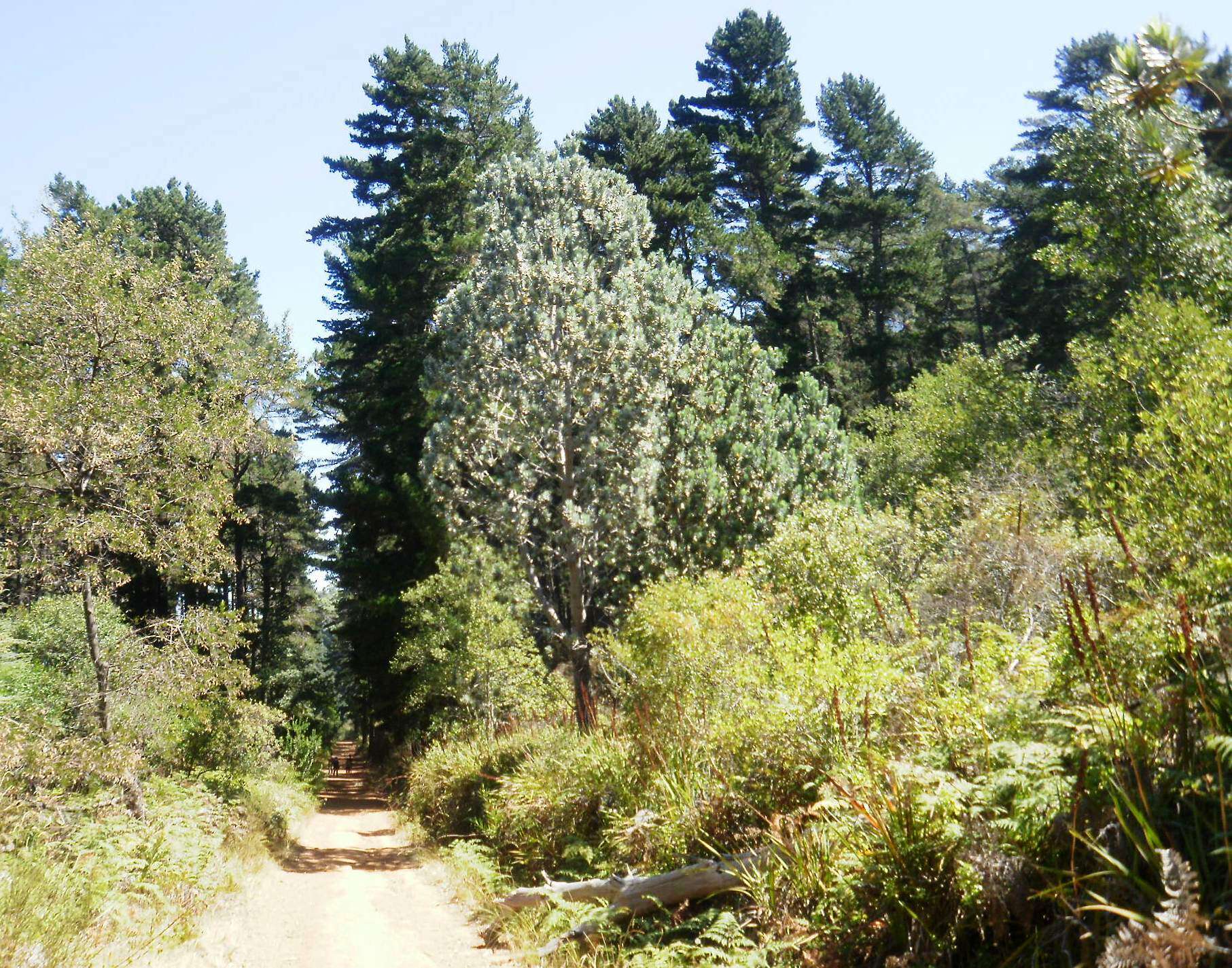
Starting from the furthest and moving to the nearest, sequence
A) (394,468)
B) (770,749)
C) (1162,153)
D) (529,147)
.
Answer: (529,147), (394,468), (770,749), (1162,153)

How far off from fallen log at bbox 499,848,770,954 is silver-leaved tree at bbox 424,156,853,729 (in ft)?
20.6

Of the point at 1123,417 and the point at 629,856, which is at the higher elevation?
the point at 1123,417

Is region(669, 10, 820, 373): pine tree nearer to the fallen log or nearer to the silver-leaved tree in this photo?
the silver-leaved tree

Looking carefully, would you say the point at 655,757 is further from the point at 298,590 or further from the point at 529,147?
the point at 298,590

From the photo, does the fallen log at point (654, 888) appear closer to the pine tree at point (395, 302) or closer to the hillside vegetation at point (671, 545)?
the hillside vegetation at point (671, 545)

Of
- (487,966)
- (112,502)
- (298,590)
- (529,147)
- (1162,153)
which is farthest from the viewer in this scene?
(298,590)

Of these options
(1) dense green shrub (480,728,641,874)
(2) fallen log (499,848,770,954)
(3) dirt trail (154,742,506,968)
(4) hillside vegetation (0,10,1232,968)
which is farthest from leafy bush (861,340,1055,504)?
(2) fallen log (499,848,770,954)

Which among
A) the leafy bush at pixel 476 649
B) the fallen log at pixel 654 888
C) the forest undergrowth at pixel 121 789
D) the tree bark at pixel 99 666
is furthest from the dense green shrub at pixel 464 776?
the tree bark at pixel 99 666

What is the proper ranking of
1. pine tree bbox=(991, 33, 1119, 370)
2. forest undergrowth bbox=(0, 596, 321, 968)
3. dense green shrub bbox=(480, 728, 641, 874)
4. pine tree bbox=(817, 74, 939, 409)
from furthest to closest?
pine tree bbox=(817, 74, 939, 409) < pine tree bbox=(991, 33, 1119, 370) < dense green shrub bbox=(480, 728, 641, 874) < forest undergrowth bbox=(0, 596, 321, 968)

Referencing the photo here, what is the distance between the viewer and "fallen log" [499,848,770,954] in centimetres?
685

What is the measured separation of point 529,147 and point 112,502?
25545mm

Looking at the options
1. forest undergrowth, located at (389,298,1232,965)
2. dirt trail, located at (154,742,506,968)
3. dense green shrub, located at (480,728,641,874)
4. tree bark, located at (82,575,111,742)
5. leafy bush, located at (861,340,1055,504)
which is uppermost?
leafy bush, located at (861,340,1055,504)

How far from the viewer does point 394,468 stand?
27172 mm

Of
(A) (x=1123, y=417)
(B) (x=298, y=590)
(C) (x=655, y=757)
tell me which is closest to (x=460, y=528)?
(C) (x=655, y=757)
